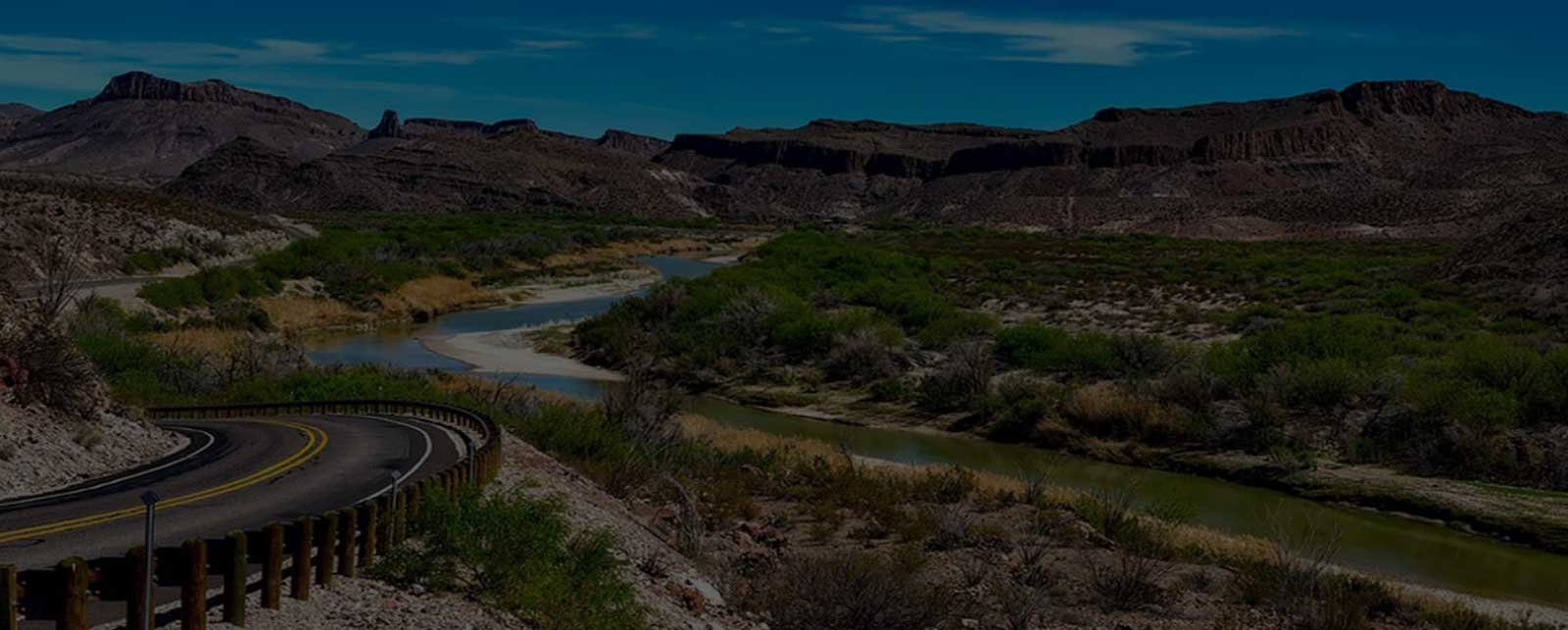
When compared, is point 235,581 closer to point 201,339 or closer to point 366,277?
point 201,339

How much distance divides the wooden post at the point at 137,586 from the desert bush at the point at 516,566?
2.61 metres

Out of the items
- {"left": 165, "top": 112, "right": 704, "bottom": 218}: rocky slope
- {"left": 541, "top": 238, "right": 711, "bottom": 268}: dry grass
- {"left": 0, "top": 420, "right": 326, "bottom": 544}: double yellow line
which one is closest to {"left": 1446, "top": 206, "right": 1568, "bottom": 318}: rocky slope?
{"left": 0, "top": 420, "right": 326, "bottom": 544}: double yellow line

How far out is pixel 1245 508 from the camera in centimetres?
2256

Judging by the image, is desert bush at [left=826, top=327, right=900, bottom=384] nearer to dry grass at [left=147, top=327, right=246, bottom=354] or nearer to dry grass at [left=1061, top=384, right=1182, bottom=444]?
dry grass at [left=1061, top=384, right=1182, bottom=444]

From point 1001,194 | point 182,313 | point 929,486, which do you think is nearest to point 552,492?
point 929,486

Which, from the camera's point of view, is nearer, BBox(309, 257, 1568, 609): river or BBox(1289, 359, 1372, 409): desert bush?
BBox(309, 257, 1568, 609): river

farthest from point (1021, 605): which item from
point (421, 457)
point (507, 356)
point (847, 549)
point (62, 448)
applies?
point (507, 356)

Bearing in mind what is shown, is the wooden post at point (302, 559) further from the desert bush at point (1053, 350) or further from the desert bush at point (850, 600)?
the desert bush at point (1053, 350)

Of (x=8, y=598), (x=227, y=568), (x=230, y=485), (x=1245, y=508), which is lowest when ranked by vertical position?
(x=1245, y=508)

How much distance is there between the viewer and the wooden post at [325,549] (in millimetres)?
8844

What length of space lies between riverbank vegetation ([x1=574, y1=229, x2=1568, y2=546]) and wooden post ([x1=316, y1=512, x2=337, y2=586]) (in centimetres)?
1835

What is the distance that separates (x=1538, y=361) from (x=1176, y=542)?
44.0 feet

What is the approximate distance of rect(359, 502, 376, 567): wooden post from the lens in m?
9.62

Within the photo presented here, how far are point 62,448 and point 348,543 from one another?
665cm
